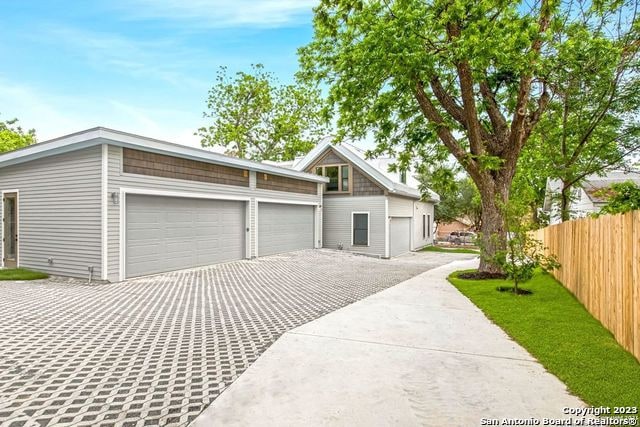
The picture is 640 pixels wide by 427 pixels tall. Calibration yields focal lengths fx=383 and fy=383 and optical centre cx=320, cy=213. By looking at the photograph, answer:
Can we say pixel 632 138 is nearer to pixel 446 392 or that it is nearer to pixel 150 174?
pixel 446 392

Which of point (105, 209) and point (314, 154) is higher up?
point (314, 154)

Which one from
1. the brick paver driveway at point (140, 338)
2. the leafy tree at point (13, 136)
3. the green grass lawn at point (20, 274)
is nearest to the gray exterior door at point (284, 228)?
the brick paver driveway at point (140, 338)

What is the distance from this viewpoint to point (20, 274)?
32.2ft

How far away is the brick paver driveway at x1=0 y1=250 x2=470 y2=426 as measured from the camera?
3109mm

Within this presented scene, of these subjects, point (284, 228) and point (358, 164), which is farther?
point (358, 164)

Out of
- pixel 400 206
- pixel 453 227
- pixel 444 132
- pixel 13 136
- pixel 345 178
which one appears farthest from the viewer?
pixel 453 227

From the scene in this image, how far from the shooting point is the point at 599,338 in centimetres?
473

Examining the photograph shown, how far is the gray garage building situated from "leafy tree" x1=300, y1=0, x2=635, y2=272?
14.6 feet

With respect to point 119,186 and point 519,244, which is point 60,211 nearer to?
point 119,186

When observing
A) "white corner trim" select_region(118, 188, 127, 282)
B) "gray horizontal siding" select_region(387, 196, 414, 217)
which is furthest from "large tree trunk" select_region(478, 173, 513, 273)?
"white corner trim" select_region(118, 188, 127, 282)

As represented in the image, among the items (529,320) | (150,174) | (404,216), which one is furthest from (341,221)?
(529,320)

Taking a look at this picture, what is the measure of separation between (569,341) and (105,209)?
9.31 m

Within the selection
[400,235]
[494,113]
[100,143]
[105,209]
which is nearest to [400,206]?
[400,235]

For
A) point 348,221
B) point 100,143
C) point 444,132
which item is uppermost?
point 444,132
